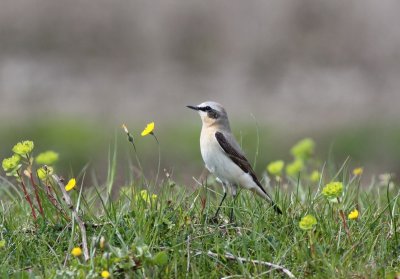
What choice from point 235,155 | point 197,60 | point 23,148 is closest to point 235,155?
point 235,155

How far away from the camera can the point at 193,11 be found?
1994cm

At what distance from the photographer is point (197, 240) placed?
624 cm

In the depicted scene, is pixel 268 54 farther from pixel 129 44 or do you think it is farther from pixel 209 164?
pixel 209 164

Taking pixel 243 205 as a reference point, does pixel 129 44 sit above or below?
below

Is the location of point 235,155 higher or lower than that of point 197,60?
higher

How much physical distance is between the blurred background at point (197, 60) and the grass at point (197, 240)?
9.82 meters

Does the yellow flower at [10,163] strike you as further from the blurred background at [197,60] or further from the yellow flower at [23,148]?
the blurred background at [197,60]

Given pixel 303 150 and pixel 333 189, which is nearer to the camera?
pixel 333 189

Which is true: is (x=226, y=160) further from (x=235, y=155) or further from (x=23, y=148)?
(x=23, y=148)

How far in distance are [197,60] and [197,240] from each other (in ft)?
44.5

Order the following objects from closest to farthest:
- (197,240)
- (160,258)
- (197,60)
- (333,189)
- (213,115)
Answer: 1. (160,258)
2. (333,189)
3. (197,240)
4. (213,115)
5. (197,60)

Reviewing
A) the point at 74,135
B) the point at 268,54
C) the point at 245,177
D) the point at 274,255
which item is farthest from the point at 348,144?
the point at 274,255

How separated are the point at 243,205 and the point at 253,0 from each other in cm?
1326

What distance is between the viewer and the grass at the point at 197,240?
5773 millimetres
